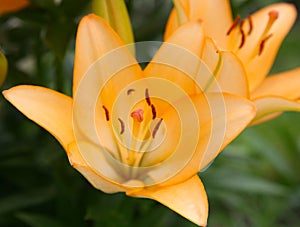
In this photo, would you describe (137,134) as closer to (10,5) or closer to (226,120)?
(226,120)

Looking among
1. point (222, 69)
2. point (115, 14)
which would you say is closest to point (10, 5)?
point (115, 14)

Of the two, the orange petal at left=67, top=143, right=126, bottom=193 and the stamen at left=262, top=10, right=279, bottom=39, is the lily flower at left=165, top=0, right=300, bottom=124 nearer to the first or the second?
the stamen at left=262, top=10, right=279, bottom=39

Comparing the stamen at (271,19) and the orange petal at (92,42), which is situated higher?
the orange petal at (92,42)

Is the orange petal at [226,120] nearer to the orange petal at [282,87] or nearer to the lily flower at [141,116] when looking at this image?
the lily flower at [141,116]

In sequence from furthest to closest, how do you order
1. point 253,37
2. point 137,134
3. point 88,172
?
point 253,37 < point 137,134 < point 88,172

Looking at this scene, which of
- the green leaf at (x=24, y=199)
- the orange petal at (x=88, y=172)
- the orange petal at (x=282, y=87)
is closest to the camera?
the orange petal at (x=88, y=172)

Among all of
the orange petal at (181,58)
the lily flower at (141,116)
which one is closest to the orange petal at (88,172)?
the lily flower at (141,116)

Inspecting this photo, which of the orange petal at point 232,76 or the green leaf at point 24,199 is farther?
the green leaf at point 24,199

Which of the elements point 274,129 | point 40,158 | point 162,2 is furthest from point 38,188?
point 274,129
